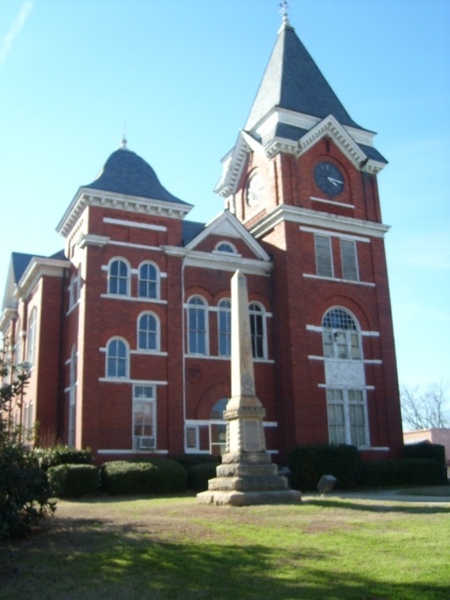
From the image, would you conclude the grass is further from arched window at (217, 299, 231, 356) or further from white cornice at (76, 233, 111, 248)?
arched window at (217, 299, 231, 356)

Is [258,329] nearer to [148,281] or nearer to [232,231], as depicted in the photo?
[232,231]

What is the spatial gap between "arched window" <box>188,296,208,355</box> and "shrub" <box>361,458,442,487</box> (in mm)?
8584

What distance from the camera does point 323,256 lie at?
32125 millimetres

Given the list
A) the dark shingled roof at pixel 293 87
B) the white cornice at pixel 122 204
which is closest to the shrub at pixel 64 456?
the white cornice at pixel 122 204

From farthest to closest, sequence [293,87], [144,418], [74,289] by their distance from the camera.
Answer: [293,87] < [74,289] < [144,418]

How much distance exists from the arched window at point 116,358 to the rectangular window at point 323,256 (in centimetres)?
1041

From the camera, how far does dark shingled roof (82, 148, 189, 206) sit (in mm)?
29359

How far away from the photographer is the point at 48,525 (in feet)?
43.1

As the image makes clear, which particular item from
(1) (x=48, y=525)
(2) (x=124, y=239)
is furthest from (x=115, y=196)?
(1) (x=48, y=525)

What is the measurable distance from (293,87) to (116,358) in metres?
18.3

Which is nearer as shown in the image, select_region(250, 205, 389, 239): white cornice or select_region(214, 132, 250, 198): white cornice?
select_region(250, 205, 389, 239): white cornice

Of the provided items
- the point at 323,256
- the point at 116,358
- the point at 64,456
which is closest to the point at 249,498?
the point at 64,456

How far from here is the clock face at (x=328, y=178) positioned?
110 ft

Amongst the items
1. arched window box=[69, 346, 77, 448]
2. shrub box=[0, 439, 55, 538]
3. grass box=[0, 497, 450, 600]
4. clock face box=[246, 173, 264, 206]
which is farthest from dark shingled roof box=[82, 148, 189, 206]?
grass box=[0, 497, 450, 600]
